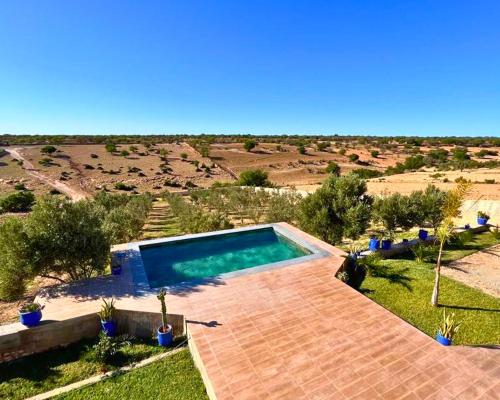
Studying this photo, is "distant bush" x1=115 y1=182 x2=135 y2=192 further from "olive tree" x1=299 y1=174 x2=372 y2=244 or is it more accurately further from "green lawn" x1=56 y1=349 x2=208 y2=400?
"green lawn" x1=56 y1=349 x2=208 y2=400

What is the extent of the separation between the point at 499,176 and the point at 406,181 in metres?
9.87

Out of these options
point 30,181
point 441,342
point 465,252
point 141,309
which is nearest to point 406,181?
point 465,252

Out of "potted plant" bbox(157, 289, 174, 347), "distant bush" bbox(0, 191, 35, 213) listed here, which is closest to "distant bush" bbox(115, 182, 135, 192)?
"distant bush" bbox(0, 191, 35, 213)

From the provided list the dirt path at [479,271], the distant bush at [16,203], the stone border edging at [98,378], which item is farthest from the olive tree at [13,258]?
the distant bush at [16,203]

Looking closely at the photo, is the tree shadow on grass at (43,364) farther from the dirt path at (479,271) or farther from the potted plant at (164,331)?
the dirt path at (479,271)

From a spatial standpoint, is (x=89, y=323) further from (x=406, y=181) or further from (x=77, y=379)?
(x=406, y=181)

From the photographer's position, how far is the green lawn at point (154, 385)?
5.76m

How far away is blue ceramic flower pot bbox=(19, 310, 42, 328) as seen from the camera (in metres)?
7.00

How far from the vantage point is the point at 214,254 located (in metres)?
13.6

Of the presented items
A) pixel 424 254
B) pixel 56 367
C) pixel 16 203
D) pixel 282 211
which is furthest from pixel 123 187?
pixel 424 254

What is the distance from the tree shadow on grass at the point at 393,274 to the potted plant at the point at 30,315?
10409 millimetres

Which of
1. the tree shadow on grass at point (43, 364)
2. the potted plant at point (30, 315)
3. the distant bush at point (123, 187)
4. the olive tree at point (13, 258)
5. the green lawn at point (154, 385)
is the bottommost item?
the distant bush at point (123, 187)

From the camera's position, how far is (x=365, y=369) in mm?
5949

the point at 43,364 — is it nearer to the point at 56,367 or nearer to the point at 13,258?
the point at 56,367
